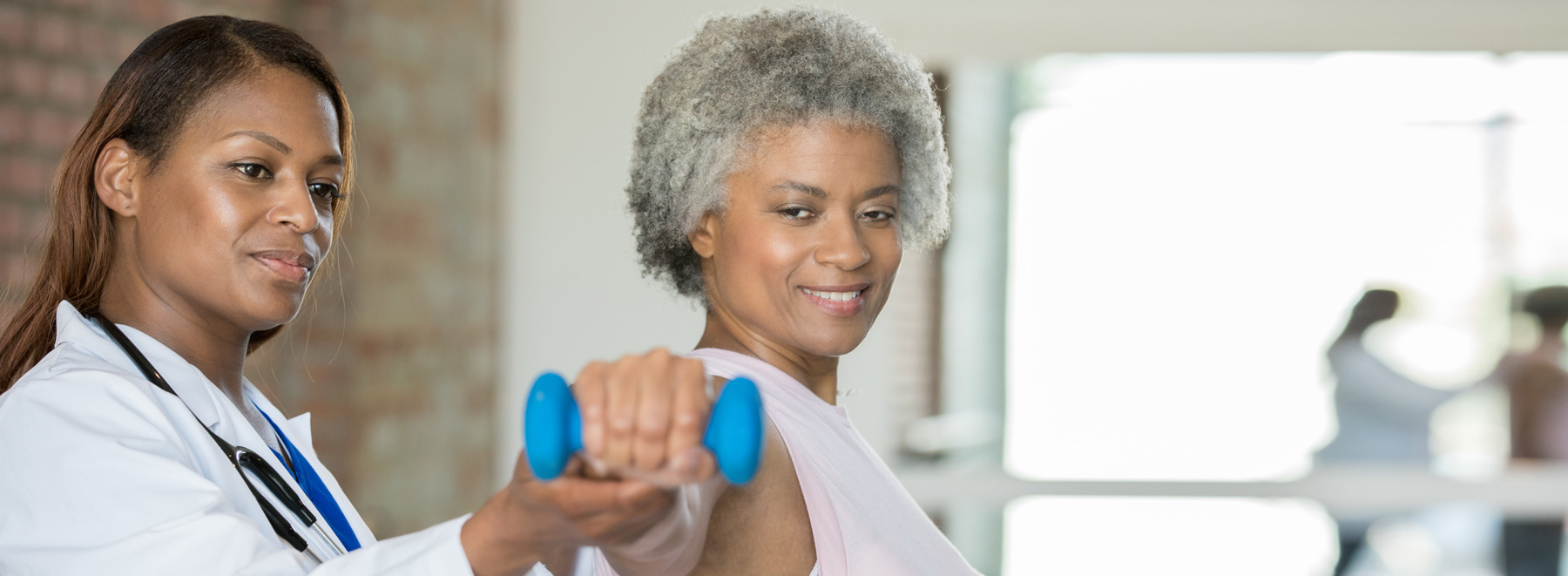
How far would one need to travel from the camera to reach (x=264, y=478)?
52.0 inches

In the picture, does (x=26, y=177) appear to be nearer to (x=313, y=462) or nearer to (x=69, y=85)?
(x=69, y=85)

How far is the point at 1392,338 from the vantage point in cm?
434

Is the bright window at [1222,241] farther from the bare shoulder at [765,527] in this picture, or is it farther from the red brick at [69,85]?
the bare shoulder at [765,527]

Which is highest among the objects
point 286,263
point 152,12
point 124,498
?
point 152,12

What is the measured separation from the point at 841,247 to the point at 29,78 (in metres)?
1.75

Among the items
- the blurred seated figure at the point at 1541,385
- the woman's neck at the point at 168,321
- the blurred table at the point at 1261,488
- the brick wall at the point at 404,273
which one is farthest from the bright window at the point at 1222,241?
the woman's neck at the point at 168,321

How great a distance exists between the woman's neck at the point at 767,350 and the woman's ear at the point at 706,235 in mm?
79

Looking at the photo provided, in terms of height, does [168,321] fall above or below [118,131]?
below

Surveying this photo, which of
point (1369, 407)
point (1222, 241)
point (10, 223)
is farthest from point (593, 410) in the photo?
point (1369, 407)

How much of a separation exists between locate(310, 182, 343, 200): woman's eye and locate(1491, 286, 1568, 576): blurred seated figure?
4265 millimetres

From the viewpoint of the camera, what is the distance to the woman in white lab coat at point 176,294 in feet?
3.55

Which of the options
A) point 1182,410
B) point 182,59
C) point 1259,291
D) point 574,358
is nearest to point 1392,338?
point 1259,291

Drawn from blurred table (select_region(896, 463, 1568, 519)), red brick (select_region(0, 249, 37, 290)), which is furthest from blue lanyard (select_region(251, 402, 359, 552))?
blurred table (select_region(896, 463, 1568, 519))

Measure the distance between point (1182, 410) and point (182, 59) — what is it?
3.56 meters
